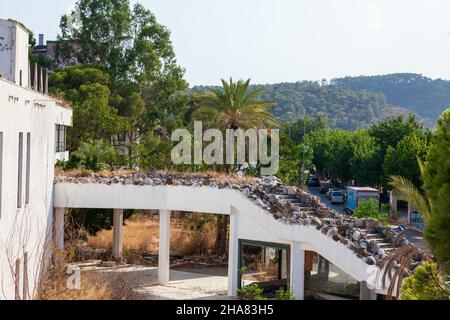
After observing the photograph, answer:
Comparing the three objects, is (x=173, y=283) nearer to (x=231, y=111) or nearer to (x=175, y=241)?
(x=175, y=241)

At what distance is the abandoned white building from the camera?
16578 mm

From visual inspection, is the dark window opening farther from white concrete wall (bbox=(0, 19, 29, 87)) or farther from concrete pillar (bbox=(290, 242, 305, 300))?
white concrete wall (bbox=(0, 19, 29, 87))

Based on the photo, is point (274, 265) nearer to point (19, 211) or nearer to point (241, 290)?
point (241, 290)

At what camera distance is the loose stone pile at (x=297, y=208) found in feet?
63.3

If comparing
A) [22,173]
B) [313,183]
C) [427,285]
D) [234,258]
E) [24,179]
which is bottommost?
[234,258]

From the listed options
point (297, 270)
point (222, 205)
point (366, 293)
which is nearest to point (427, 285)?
point (366, 293)

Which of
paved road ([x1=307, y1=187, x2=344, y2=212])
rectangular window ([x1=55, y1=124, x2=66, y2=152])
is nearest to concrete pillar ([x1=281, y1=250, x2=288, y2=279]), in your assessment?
rectangular window ([x1=55, y1=124, x2=66, y2=152])

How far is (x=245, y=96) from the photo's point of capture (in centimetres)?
3300

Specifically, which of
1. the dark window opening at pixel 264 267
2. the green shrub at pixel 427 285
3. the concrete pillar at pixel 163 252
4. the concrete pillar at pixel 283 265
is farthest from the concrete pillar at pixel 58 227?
the green shrub at pixel 427 285

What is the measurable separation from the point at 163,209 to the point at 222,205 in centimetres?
277

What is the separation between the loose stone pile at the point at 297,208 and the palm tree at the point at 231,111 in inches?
244

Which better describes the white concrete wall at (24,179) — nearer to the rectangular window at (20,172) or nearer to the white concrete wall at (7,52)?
the rectangular window at (20,172)

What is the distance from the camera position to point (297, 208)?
870 inches

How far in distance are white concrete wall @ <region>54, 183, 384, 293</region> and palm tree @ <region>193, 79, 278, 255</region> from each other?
25.9ft
